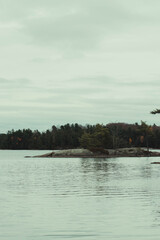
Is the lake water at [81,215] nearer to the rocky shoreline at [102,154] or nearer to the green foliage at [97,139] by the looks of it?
the rocky shoreline at [102,154]

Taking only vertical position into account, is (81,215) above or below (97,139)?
below

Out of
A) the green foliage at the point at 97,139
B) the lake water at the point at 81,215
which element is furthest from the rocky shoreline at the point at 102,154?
the lake water at the point at 81,215

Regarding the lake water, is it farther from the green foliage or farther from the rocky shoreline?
the green foliage

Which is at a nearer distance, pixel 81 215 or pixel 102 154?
pixel 81 215

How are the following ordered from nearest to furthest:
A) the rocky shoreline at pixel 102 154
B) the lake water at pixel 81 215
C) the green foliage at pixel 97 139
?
the lake water at pixel 81 215 → the rocky shoreline at pixel 102 154 → the green foliage at pixel 97 139

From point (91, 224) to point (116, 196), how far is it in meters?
12.1

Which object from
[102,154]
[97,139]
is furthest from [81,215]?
[97,139]

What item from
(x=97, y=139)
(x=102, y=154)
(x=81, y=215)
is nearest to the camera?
(x=81, y=215)

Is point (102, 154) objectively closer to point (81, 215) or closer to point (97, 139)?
point (97, 139)

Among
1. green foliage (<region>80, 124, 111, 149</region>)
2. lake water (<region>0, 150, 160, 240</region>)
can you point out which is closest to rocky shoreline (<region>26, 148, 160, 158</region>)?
green foliage (<region>80, 124, 111, 149</region>)

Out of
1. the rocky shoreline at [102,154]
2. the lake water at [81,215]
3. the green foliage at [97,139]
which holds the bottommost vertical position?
the lake water at [81,215]

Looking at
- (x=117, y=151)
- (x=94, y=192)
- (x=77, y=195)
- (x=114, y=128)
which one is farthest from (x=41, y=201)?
(x=114, y=128)

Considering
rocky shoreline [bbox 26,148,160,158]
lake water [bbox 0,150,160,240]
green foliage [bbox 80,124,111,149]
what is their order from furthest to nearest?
green foliage [bbox 80,124,111,149] < rocky shoreline [bbox 26,148,160,158] < lake water [bbox 0,150,160,240]

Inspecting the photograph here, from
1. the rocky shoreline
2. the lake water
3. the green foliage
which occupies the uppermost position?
the green foliage
